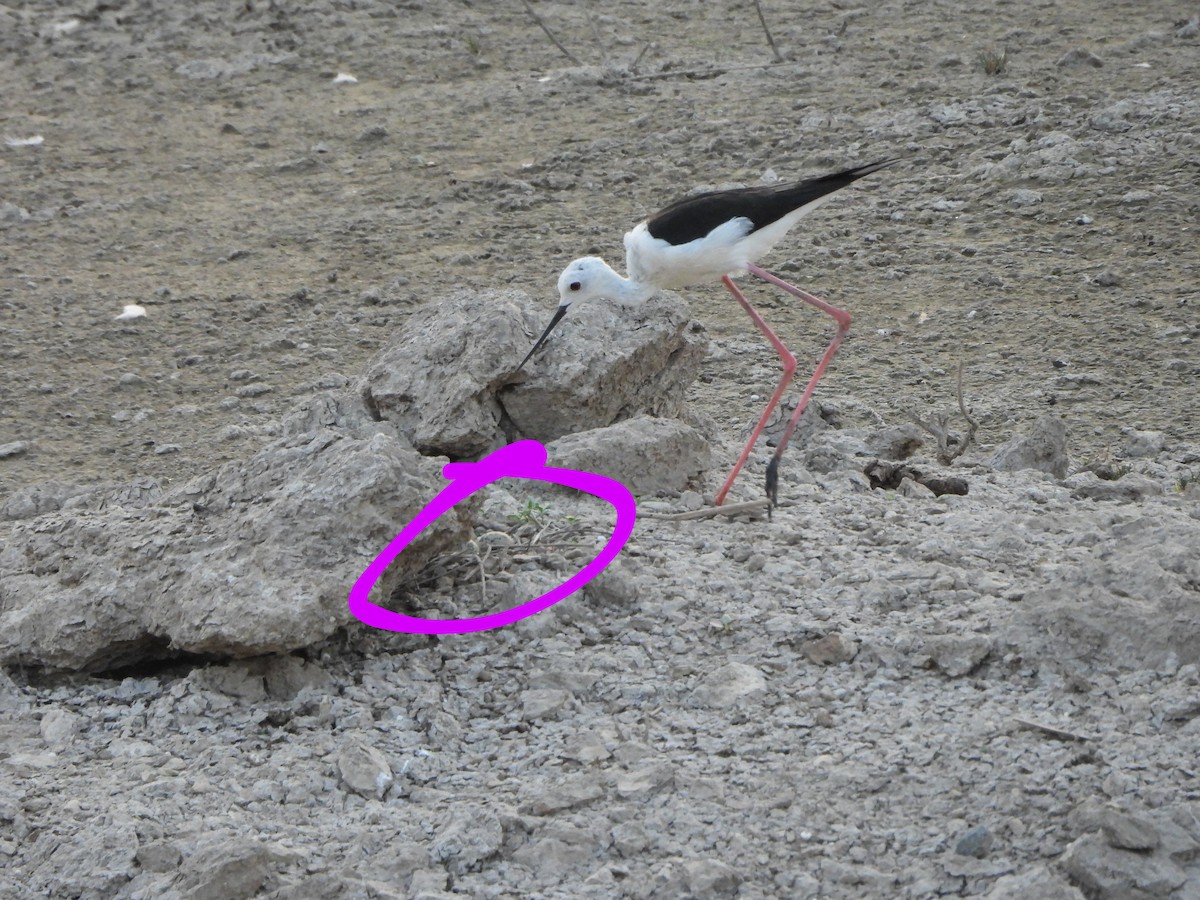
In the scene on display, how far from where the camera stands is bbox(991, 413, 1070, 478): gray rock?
15.9ft

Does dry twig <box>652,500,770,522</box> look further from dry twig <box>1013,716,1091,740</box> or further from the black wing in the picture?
dry twig <box>1013,716,1091,740</box>

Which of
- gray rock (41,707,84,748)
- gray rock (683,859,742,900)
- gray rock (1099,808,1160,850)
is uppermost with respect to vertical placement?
gray rock (1099,808,1160,850)

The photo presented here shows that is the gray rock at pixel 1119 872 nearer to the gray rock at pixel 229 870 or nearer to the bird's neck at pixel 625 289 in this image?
the gray rock at pixel 229 870

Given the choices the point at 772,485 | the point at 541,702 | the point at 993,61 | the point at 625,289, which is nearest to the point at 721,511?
the point at 772,485

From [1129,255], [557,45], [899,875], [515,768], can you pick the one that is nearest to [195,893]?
[515,768]

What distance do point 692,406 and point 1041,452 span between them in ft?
4.89

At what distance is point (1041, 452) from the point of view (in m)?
4.86

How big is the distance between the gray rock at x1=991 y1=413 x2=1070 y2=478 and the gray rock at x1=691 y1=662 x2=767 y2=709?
1640mm

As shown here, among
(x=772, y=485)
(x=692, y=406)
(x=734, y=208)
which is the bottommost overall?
(x=692, y=406)

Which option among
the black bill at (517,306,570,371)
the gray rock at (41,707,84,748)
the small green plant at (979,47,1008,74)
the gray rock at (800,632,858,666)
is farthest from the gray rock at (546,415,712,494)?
the small green plant at (979,47,1008,74)

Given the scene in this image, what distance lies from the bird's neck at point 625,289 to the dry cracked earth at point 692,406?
60 cm

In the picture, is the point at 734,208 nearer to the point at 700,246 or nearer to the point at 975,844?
the point at 700,246

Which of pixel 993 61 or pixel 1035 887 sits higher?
pixel 1035 887

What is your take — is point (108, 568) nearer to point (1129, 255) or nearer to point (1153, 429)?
point (1153, 429)
